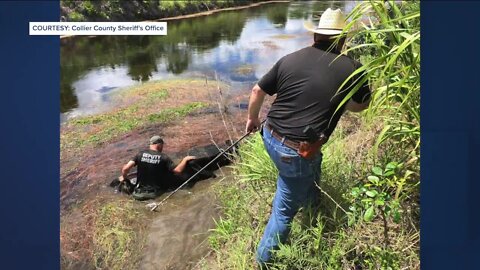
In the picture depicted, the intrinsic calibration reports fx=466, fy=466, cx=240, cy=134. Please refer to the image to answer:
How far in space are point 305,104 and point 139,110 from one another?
3.30 meters

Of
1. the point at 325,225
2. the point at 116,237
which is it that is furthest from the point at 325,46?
the point at 116,237

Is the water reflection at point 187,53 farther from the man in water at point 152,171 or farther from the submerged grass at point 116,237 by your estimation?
the submerged grass at point 116,237

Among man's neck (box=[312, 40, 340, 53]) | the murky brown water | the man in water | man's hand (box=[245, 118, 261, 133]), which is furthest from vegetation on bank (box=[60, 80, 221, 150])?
man's neck (box=[312, 40, 340, 53])

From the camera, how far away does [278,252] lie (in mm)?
2287

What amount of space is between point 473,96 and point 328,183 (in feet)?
3.45

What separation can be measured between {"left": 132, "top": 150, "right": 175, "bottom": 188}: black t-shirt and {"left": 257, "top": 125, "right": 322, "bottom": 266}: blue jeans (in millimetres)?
1382

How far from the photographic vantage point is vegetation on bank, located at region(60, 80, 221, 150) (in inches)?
166

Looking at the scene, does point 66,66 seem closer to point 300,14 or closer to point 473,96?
point 300,14

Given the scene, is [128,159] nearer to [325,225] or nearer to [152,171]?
[152,171]

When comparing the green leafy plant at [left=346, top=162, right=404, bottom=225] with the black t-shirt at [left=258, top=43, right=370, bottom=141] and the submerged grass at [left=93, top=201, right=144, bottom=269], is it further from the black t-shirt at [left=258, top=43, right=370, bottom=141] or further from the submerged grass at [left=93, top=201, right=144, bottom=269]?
the submerged grass at [left=93, top=201, right=144, bottom=269]

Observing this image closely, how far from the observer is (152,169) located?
351 centimetres

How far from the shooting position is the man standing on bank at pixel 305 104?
209 centimetres

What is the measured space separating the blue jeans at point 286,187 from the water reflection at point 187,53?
1.70 metres

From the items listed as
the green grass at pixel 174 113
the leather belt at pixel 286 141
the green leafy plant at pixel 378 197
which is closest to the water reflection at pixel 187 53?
the green grass at pixel 174 113
